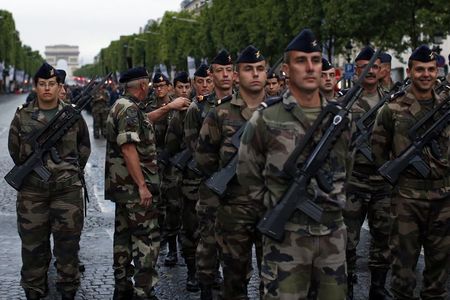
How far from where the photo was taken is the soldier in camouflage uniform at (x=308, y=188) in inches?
170

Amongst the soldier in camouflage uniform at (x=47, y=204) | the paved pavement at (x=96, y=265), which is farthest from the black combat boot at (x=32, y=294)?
the paved pavement at (x=96, y=265)

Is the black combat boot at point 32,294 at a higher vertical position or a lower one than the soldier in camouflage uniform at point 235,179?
lower

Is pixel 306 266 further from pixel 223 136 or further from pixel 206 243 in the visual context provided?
pixel 206 243

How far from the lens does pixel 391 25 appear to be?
2858 cm

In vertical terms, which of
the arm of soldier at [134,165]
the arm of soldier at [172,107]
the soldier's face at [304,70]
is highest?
the soldier's face at [304,70]

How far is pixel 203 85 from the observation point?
8.03 metres

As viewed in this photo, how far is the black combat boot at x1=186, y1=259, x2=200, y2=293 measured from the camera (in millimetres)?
7074

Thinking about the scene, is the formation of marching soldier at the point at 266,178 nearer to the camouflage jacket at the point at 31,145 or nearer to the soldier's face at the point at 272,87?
the camouflage jacket at the point at 31,145

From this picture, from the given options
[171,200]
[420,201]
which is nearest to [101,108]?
[171,200]

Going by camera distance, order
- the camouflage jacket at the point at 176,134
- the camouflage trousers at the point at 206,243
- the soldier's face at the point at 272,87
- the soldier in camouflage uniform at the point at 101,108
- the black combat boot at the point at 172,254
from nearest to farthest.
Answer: the camouflage trousers at the point at 206,243
the camouflage jacket at the point at 176,134
the black combat boot at the point at 172,254
the soldier's face at the point at 272,87
the soldier in camouflage uniform at the point at 101,108

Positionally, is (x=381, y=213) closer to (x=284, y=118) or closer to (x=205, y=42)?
(x=284, y=118)

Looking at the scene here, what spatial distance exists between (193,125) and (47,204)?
1.30 metres

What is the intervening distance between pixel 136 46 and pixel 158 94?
99.1 metres

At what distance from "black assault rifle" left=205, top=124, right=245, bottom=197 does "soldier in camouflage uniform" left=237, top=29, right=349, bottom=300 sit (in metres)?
1.07
